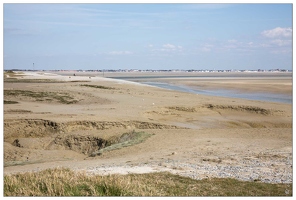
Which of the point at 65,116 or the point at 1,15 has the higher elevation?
the point at 1,15

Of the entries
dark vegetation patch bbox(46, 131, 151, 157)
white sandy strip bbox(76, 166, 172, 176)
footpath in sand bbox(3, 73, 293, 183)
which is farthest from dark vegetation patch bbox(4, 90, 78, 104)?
white sandy strip bbox(76, 166, 172, 176)

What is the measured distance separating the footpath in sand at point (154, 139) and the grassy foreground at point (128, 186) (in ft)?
2.64

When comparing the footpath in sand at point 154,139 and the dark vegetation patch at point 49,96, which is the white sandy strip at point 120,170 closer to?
the footpath in sand at point 154,139

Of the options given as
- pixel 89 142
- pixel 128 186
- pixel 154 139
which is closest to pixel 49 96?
pixel 89 142

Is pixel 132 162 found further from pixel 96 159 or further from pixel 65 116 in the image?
pixel 65 116

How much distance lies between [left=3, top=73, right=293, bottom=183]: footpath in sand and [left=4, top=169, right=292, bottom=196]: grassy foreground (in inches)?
31.7

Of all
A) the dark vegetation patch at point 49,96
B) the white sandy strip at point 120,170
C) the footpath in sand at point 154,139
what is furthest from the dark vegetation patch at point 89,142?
the dark vegetation patch at point 49,96

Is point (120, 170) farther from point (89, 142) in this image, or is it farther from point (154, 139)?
point (89, 142)

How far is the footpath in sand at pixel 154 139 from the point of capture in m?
12.0

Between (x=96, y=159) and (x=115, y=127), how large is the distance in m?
7.10

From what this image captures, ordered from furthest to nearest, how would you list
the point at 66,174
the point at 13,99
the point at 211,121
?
the point at 13,99, the point at 211,121, the point at 66,174

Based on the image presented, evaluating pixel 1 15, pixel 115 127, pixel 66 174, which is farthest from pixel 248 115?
pixel 1 15

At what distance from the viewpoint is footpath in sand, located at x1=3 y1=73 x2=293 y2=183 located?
12.0m

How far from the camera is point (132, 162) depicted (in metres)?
13.0
